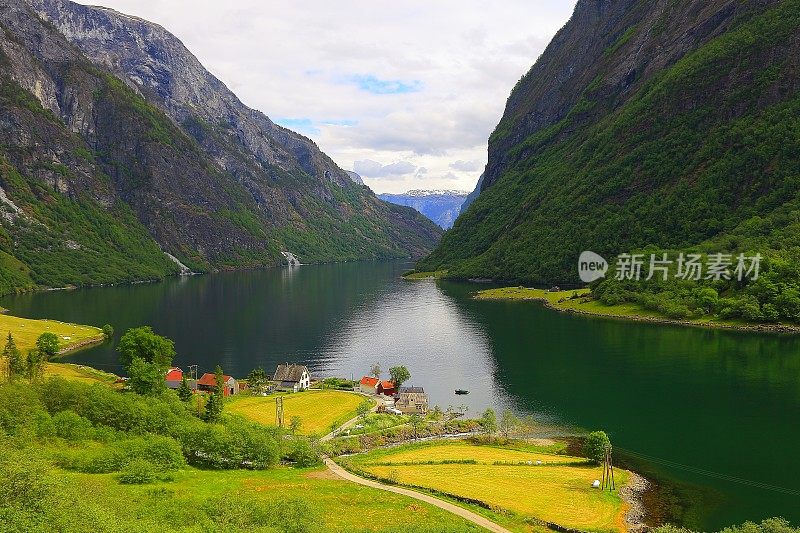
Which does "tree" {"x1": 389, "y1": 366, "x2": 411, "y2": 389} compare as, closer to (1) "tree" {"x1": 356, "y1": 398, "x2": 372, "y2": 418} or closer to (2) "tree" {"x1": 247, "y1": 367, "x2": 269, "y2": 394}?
(1) "tree" {"x1": 356, "y1": 398, "x2": 372, "y2": 418}

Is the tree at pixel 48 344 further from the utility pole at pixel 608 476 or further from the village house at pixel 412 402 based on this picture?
the utility pole at pixel 608 476

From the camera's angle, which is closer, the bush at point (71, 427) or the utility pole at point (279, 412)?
the bush at point (71, 427)

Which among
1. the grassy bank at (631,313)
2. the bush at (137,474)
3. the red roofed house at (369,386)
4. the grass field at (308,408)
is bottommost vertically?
the grass field at (308,408)

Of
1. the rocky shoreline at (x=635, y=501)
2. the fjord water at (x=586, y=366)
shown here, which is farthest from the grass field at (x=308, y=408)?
the rocky shoreline at (x=635, y=501)

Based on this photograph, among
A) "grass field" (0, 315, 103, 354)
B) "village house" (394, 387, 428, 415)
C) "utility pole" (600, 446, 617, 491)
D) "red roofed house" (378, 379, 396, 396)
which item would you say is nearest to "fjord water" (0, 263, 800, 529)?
"village house" (394, 387, 428, 415)

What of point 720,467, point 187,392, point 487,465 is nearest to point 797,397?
point 720,467

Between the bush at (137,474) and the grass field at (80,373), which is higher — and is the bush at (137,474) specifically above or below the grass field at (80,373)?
above

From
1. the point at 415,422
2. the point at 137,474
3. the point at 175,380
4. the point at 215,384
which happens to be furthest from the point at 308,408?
the point at 137,474
